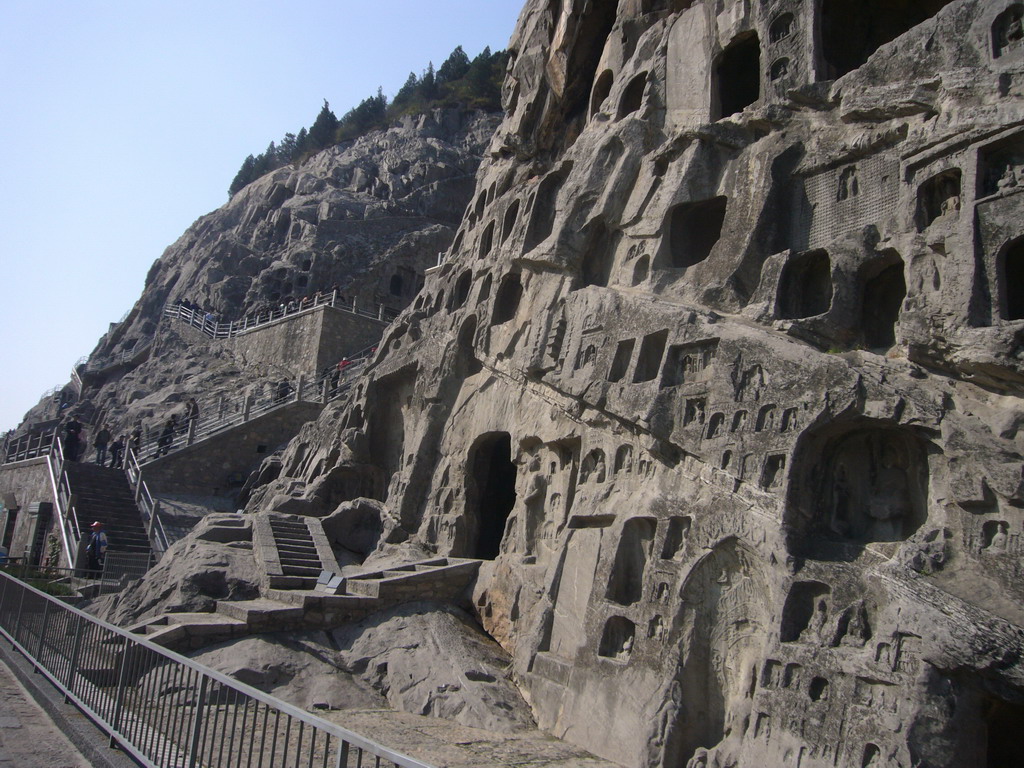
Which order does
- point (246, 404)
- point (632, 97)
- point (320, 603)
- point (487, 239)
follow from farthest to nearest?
point (246, 404) → point (487, 239) → point (632, 97) → point (320, 603)

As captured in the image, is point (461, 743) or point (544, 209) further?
point (544, 209)

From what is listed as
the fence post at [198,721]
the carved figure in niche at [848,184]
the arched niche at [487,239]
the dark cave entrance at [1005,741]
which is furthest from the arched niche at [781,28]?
the fence post at [198,721]

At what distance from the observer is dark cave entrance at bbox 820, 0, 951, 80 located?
15227 mm

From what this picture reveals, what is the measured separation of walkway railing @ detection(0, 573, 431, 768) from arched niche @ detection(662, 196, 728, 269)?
1006cm

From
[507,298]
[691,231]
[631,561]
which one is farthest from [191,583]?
[691,231]

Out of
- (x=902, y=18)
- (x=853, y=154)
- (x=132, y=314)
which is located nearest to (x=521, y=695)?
(x=853, y=154)

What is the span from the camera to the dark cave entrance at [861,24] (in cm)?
1523

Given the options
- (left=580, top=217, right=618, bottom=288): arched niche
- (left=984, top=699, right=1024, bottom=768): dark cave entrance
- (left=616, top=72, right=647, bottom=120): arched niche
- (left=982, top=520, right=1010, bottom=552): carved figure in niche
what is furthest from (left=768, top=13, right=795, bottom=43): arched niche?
(left=984, top=699, right=1024, bottom=768): dark cave entrance

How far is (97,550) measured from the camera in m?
22.2

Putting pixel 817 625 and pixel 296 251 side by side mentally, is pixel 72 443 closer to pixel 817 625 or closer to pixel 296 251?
pixel 296 251

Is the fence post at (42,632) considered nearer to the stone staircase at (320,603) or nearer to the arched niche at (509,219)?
the stone staircase at (320,603)

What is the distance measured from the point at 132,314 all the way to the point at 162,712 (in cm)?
5465

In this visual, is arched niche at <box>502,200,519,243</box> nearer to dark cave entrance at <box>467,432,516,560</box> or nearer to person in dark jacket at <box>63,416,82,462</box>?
dark cave entrance at <box>467,432,516,560</box>

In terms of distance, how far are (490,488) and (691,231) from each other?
7.38 metres
